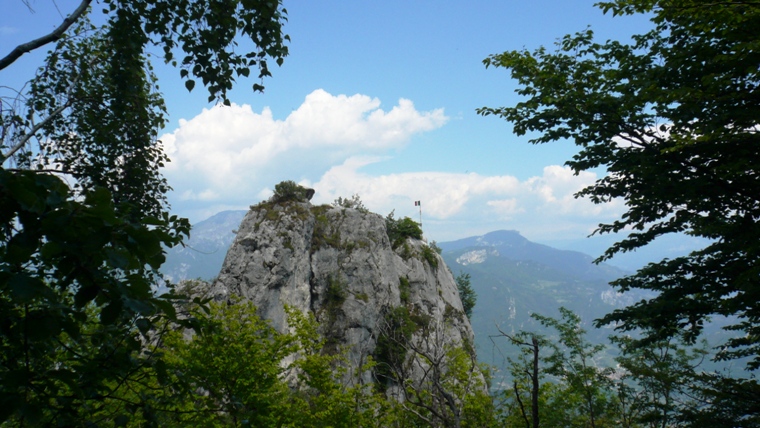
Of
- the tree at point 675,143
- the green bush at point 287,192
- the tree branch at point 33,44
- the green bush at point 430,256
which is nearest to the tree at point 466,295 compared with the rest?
the green bush at point 430,256

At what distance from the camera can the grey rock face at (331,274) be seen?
32.2m

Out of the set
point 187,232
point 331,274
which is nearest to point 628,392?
point 187,232

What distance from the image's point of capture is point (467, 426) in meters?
15.8

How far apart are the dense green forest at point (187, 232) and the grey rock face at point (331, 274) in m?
15.8


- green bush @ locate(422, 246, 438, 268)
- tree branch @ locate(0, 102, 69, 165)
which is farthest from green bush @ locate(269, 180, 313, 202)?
tree branch @ locate(0, 102, 69, 165)

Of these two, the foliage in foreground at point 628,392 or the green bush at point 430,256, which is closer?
the foliage in foreground at point 628,392

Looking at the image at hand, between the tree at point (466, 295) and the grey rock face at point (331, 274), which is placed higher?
the grey rock face at point (331, 274)

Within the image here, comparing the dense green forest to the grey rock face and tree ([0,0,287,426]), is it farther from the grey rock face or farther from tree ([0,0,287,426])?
the grey rock face

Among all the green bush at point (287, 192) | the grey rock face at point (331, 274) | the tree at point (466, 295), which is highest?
the green bush at point (287, 192)

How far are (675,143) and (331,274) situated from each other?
29081 millimetres

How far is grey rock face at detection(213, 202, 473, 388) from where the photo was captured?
32156 mm

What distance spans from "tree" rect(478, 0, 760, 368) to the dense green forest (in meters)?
0.05

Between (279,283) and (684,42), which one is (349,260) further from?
(684,42)

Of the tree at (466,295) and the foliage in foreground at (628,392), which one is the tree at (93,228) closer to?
the foliage in foreground at (628,392)
